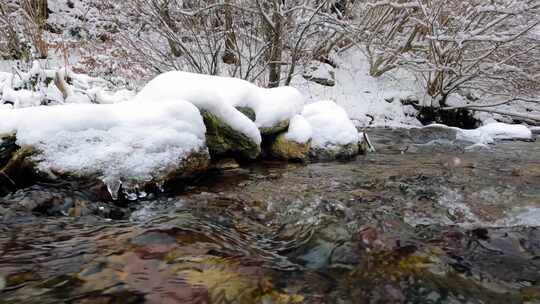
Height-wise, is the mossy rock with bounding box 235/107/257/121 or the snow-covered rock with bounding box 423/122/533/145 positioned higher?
the mossy rock with bounding box 235/107/257/121

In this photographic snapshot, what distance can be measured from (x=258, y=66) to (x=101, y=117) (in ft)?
16.2

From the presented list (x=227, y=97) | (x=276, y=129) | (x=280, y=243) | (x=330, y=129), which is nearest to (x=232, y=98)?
(x=227, y=97)

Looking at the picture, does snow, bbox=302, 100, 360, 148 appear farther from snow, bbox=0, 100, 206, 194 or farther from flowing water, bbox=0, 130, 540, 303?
snow, bbox=0, 100, 206, 194

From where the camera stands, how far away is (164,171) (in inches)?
108

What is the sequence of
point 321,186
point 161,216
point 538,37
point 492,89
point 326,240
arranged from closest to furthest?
point 326,240, point 161,216, point 321,186, point 538,37, point 492,89

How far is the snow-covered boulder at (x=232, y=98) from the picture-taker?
3.37m

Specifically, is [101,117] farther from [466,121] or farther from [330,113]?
[466,121]

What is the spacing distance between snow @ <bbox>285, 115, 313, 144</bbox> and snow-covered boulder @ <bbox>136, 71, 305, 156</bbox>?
0.27 ft

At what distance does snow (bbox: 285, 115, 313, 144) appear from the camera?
4.23m

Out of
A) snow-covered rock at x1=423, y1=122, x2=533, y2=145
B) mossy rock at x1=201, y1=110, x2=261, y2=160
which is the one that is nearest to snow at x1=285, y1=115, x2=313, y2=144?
mossy rock at x1=201, y1=110, x2=261, y2=160

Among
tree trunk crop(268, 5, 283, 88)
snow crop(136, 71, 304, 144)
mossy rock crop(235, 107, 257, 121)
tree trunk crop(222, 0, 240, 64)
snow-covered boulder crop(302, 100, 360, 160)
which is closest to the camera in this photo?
snow crop(136, 71, 304, 144)

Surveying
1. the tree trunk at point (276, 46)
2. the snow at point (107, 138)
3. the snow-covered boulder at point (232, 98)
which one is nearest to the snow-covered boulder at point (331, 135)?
the snow-covered boulder at point (232, 98)

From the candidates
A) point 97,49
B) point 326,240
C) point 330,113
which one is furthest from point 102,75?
point 326,240

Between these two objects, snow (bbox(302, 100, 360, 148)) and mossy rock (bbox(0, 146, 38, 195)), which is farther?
snow (bbox(302, 100, 360, 148))
